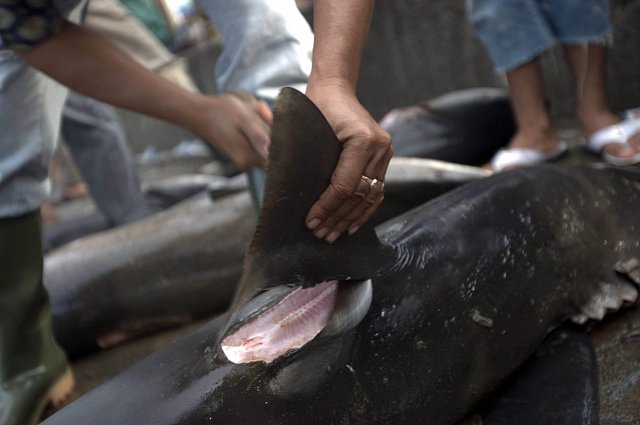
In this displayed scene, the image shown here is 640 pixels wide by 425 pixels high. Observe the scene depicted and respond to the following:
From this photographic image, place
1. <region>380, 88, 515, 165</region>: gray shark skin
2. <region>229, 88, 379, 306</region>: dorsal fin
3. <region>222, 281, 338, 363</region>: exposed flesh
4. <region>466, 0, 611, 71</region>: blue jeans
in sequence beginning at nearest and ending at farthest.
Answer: <region>229, 88, 379, 306</region>: dorsal fin < <region>222, 281, 338, 363</region>: exposed flesh < <region>466, 0, 611, 71</region>: blue jeans < <region>380, 88, 515, 165</region>: gray shark skin

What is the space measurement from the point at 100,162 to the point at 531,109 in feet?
8.65

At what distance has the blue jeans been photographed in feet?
12.5

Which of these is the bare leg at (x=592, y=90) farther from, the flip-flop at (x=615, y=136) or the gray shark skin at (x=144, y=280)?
the gray shark skin at (x=144, y=280)

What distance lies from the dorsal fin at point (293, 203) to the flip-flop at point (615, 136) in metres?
2.49

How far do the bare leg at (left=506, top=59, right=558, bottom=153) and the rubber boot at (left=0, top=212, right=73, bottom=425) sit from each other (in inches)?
98.8

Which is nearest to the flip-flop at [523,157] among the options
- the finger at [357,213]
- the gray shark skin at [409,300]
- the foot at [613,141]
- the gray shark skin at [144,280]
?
the foot at [613,141]

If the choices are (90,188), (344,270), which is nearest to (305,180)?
(344,270)

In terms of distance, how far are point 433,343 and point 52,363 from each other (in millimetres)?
1389

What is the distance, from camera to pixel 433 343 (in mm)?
1743

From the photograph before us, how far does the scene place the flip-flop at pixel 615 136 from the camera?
3646 millimetres

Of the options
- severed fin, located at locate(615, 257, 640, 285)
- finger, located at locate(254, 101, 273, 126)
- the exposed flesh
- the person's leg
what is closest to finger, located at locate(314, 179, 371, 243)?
the exposed flesh

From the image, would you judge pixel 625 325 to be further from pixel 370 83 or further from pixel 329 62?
pixel 370 83

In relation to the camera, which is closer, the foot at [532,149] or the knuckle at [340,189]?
the knuckle at [340,189]

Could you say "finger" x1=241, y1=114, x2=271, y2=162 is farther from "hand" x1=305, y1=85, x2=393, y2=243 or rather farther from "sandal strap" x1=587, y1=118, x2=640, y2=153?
"sandal strap" x1=587, y1=118, x2=640, y2=153
